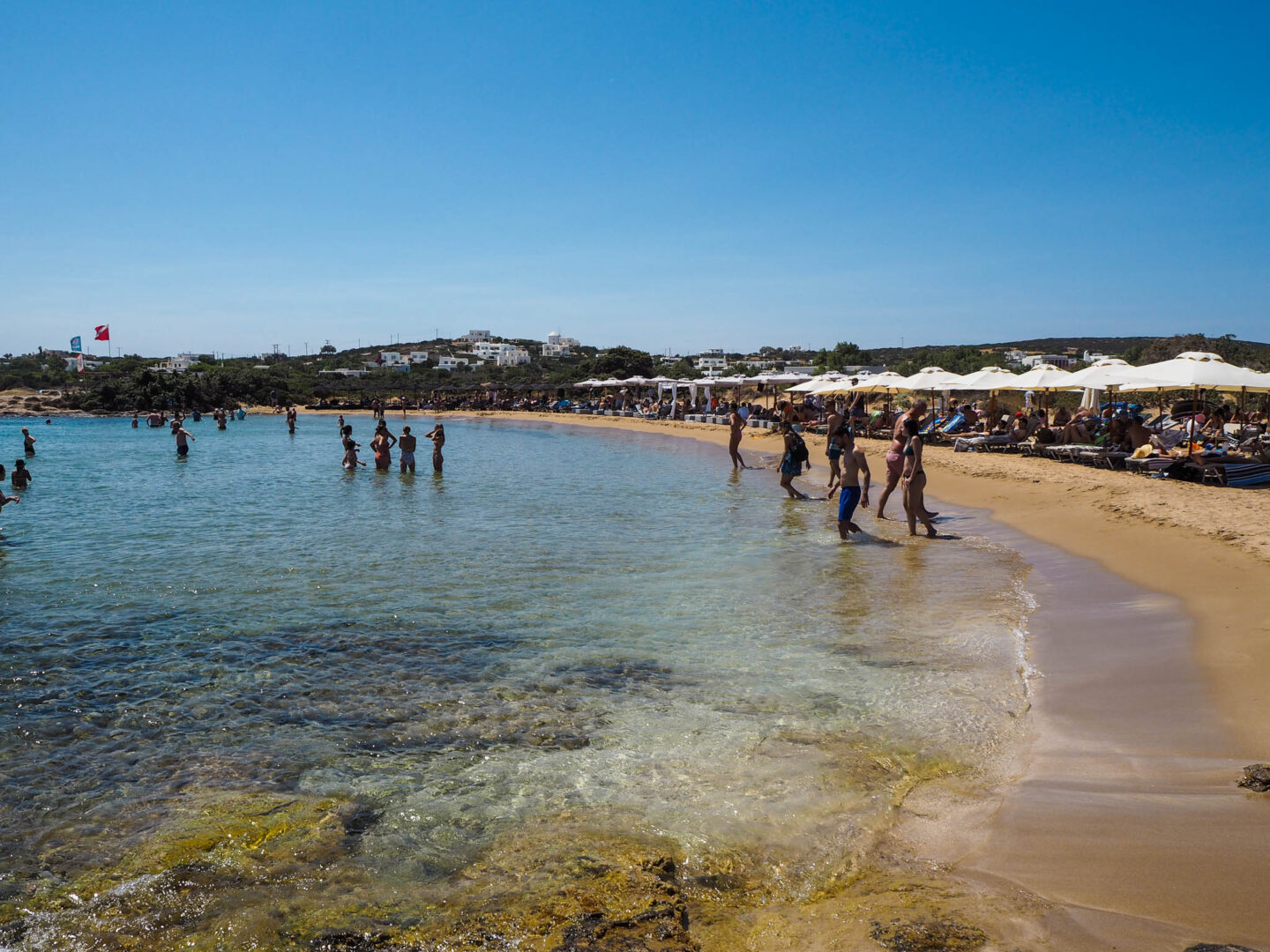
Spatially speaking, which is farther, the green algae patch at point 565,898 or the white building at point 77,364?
the white building at point 77,364

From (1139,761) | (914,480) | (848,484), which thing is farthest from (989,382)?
(1139,761)

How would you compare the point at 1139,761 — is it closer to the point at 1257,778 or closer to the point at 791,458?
the point at 1257,778

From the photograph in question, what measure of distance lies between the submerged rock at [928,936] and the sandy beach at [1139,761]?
0.62 ft

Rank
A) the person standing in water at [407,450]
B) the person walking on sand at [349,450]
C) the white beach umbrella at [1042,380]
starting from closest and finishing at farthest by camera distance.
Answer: the white beach umbrella at [1042,380] → the person standing in water at [407,450] → the person walking on sand at [349,450]

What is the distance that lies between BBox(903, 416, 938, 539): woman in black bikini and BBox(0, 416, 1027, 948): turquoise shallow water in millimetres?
430

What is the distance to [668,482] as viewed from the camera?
18.2 metres

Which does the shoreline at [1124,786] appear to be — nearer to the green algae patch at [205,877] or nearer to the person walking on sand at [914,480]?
the green algae patch at [205,877]

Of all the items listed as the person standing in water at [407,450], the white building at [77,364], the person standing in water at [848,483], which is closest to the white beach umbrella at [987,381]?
the person standing in water at [848,483]

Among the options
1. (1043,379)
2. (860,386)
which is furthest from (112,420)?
(1043,379)

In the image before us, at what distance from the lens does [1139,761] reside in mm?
4066

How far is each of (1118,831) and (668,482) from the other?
14945mm

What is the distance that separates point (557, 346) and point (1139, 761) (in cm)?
18110

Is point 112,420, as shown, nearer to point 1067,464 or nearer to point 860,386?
point 860,386

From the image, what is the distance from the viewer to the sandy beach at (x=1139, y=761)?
2859 mm
